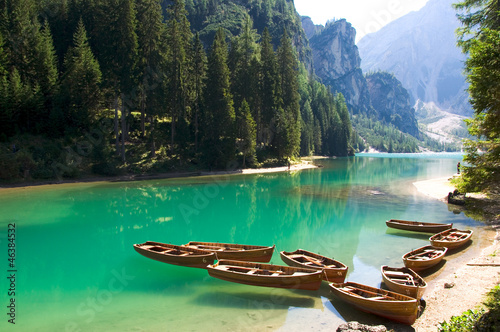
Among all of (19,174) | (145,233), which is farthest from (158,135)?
(145,233)

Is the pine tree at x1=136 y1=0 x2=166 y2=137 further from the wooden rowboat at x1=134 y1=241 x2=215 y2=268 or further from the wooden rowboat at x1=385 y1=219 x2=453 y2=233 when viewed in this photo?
the wooden rowboat at x1=385 y1=219 x2=453 y2=233

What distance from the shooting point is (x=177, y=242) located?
855 inches

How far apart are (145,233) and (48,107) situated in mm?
40677

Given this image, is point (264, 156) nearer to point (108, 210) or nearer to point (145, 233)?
point (108, 210)

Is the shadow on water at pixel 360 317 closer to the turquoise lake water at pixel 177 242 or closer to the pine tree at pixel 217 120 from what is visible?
the turquoise lake water at pixel 177 242

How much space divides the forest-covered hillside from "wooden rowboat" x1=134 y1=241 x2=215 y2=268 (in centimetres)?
3651

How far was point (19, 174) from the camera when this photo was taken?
144 ft

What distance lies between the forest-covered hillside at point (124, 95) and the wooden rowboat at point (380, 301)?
46261mm

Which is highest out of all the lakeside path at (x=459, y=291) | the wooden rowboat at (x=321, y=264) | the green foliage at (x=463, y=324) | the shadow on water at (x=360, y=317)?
the green foliage at (x=463, y=324)

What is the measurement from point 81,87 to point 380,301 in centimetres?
5593

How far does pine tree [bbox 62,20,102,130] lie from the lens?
2077 inches

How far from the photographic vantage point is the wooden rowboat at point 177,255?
1624cm

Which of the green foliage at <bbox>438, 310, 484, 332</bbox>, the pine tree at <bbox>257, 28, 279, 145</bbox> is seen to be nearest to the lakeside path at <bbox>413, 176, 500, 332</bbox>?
the green foliage at <bbox>438, 310, 484, 332</bbox>

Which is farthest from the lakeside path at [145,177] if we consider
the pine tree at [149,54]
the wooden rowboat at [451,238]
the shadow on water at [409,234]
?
the wooden rowboat at [451,238]
